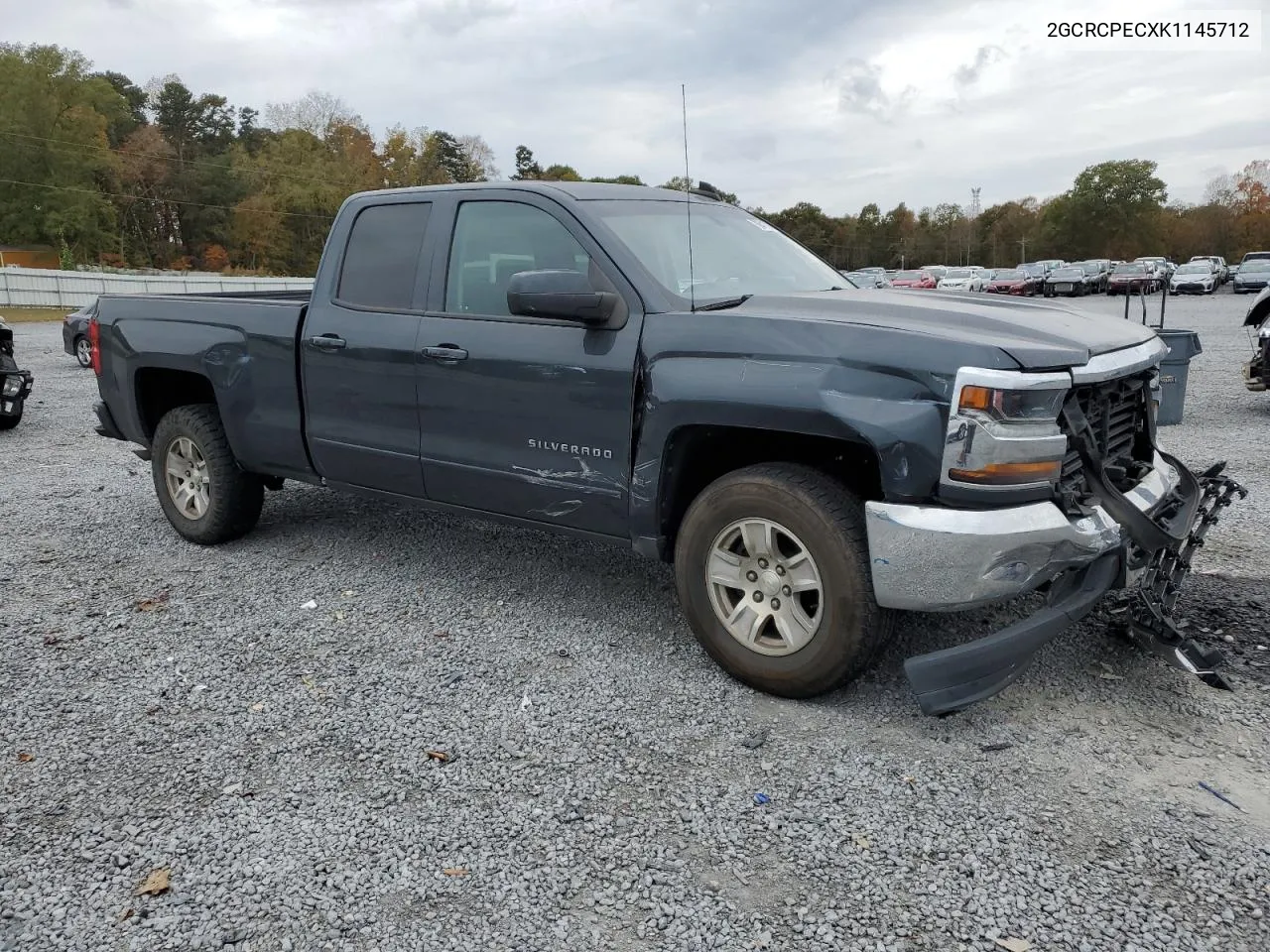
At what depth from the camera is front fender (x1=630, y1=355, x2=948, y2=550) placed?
312 centimetres

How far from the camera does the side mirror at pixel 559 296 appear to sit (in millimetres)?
3678

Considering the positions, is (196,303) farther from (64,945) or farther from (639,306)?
(64,945)

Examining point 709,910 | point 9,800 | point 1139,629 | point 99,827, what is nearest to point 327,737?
point 99,827

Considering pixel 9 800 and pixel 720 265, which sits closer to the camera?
pixel 9 800

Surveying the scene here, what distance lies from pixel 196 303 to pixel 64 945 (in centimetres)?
382

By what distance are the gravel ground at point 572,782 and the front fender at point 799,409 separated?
0.88m

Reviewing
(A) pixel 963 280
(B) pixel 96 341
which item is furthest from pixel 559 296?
(A) pixel 963 280

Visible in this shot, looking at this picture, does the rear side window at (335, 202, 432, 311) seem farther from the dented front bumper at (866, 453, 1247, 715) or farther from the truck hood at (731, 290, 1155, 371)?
the dented front bumper at (866, 453, 1247, 715)

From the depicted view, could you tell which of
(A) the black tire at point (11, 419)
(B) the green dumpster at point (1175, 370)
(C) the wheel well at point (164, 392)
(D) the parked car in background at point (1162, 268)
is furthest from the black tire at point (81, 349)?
(D) the parked car in background at point (1162, 268)

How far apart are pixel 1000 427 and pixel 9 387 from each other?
10.2 metres

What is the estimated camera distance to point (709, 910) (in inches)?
99.5

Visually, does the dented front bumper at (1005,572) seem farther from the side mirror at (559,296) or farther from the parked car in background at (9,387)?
the parked car in background at (9,387)

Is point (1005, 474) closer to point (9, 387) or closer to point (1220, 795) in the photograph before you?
point (1220, 795)

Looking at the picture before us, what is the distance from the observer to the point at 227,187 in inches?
3425
